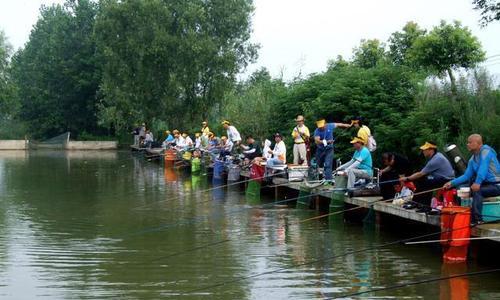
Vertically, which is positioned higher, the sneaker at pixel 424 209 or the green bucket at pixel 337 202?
the sneaker at pixel 424 209

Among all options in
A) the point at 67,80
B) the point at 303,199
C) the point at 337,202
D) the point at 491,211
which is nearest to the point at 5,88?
the point at 67,80

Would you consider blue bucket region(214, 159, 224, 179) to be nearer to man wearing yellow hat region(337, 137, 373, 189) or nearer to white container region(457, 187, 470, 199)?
man wearing yellow hat region(337, 137, 373, 189)

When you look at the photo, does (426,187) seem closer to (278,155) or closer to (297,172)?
(297,172)

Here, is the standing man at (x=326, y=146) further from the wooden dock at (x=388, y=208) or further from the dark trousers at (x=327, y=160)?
the wooden dock at (x=388, y=208)

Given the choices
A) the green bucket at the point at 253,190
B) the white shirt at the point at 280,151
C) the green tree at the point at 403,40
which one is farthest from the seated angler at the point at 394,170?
the green tree at the point at 403,40

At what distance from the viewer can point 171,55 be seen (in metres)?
→ 46.3

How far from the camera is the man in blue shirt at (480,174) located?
10234mm

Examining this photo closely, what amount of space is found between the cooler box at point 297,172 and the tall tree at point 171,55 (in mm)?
26866

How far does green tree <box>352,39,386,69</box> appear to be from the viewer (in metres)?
33.6

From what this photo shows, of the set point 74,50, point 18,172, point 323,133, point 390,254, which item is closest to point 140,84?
point 74,50

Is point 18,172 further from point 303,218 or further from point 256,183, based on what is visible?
point 303,218

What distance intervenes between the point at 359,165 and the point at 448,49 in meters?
13.7

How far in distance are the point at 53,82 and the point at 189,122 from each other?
1499 cm

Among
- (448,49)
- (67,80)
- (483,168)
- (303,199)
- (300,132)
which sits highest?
(67,80)
